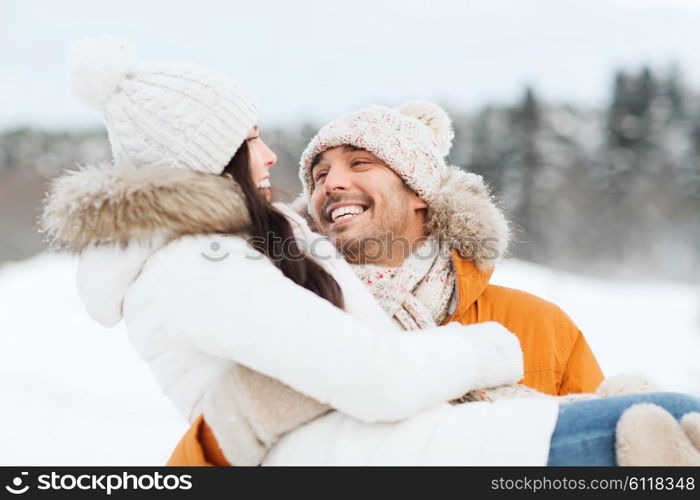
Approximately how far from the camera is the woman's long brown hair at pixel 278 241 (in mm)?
1708

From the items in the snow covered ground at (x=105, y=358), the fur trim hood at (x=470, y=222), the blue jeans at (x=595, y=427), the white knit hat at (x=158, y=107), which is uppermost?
the white knit hat at (x=158, y=107)

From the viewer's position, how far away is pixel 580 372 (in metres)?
2.46

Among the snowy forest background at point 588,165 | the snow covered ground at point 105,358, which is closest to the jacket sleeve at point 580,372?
the snow covered ground at point 105,358

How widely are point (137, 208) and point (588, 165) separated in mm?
18627

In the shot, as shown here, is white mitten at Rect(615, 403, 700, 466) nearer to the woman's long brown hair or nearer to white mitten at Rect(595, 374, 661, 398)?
white mitten at Rect(595, 374, 661, 398)

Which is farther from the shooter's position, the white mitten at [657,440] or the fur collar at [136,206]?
the fur collar at [136,206]

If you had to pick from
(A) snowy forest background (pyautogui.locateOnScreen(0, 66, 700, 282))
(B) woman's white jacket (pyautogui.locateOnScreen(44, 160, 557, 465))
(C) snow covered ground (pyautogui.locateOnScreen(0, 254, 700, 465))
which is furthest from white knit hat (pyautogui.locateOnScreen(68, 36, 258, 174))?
(A) snowy forest background (pyautogui.locateOnScreen(0, 66, 700, 282))

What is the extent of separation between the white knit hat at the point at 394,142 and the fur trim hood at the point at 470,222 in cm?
9

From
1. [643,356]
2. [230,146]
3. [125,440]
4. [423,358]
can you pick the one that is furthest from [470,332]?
[643,356]

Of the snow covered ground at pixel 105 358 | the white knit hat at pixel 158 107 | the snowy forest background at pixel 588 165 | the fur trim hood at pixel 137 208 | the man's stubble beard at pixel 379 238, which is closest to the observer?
the fur trim hood at pixel 137 208

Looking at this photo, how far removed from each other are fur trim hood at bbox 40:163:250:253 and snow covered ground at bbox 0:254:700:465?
1481mm

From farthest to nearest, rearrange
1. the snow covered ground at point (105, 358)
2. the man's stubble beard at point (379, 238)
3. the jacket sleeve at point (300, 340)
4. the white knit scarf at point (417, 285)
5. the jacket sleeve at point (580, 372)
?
1. the snow covered ground at point (105, 358)
2. the man's stubble beard at point (379, 238)
3. the jacket sleeve at point (580, 372)
4. the white knit scarf at point (417, 285)
5. the jacket sleeve at point (300, 340)

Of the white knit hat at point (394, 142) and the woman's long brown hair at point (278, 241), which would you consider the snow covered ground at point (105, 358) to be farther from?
the woman's long brown hair at point (278, 241)

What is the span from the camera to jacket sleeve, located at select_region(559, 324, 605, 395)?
95.3 inches
